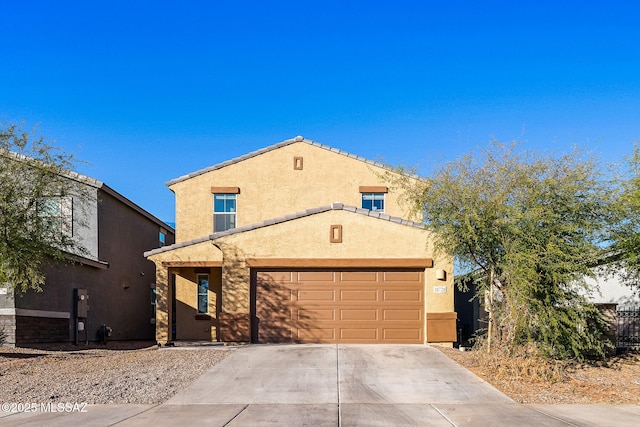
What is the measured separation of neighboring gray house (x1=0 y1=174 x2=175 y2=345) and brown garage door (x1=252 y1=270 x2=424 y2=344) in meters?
6.08

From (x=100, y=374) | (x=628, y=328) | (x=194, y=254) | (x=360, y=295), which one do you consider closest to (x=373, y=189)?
(x=360, y=295)

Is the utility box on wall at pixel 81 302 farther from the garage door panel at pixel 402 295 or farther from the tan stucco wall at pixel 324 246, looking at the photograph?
the garage door panel at pixel 402 295

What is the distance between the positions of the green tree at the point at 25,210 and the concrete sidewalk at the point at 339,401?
589 centimetres

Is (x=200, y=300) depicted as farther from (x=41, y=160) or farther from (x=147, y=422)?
(x=147, y=422)

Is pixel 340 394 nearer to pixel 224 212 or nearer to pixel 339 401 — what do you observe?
pixel 339 401

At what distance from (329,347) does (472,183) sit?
237 inches

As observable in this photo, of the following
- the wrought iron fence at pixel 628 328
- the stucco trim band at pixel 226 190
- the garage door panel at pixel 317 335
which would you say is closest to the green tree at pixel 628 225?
the wrought iron fence at pixel 628 328

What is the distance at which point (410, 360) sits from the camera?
15242 millimetres

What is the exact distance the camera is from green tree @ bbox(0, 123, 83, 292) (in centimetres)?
1542

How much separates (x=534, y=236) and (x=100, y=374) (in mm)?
10424

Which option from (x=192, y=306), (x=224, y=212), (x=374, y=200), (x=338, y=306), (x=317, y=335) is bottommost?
(x=317, y=335)

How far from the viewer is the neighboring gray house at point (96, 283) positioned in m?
18.8

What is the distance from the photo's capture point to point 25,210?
51.8 feet

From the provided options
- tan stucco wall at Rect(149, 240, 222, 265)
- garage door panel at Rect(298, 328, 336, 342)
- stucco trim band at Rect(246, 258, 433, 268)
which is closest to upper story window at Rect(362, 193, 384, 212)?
stucco trim band at Rect(246, 258, 433, 268)
